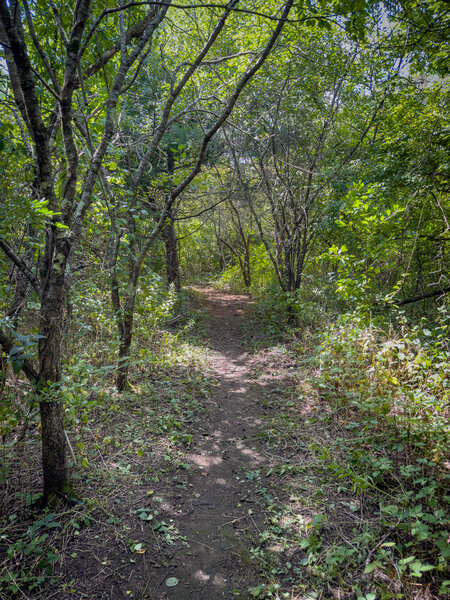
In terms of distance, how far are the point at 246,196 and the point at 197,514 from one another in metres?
7.93

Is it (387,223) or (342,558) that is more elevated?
(387,223)

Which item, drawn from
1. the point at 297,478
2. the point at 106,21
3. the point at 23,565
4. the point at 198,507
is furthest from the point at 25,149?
the point at 297,478

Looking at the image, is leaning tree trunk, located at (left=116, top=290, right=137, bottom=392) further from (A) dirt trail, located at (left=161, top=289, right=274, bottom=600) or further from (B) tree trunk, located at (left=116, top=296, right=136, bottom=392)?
(A) dirt trail, located at (left=161, top=289, right=274, bottom=600)

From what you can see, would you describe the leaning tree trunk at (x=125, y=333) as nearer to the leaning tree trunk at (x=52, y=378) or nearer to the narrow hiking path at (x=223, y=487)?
the narrow hiking path at (x=223, y=487)

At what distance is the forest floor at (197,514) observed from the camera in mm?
2051

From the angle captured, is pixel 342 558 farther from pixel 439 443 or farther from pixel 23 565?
pixel 23 565

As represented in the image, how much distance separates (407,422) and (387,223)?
105 inches

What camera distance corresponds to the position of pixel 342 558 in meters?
2.07

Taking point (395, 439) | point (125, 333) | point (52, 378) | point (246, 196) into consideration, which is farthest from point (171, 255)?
point (395, 439)

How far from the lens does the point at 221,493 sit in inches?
116

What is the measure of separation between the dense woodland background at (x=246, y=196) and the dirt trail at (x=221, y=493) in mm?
690

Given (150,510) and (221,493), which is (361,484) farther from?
(150,510)

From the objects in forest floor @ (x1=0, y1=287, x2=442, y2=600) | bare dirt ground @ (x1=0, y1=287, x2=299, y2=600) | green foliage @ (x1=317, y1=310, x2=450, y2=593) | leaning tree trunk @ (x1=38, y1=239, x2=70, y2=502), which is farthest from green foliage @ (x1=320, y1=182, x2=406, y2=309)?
leaning tree trunk @ (x1=38, y1=239, x2=70, y2=502)

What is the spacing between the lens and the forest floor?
6.73 ft
